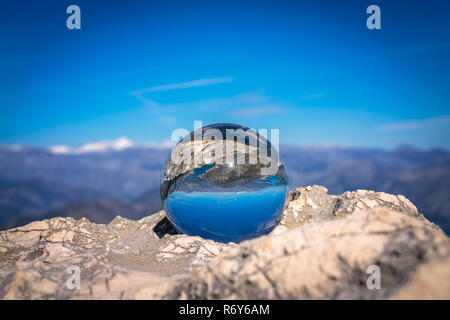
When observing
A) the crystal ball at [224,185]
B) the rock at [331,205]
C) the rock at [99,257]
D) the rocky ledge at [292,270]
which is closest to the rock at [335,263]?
the rocky ledge at [292,270]

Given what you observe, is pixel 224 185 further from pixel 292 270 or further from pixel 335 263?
pixel 335 263

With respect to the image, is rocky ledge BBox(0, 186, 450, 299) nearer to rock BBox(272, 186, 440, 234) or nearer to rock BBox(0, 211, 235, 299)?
rock BBox(0, 211, 235, 299)

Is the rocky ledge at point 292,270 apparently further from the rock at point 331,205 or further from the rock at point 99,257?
the rock at point 331,205

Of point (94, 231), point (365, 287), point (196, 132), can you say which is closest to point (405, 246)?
point (365, 287)

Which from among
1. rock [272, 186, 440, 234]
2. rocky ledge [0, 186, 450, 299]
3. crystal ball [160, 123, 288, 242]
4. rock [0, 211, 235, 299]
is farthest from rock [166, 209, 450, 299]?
rock [272, 186, 440, 234]

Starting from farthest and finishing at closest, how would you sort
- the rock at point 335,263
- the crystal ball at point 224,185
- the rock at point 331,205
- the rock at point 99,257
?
the rock at point 331,205 < the crystal ball at point 224,185 < the rock at point 99,257 < the rock at point 335,263

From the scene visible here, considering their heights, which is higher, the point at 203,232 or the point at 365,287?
the point at 365,287

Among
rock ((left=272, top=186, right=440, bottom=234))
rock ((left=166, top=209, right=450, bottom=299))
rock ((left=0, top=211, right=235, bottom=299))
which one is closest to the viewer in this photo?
rock ((left=166, top=209, right=450, bottom=299))
